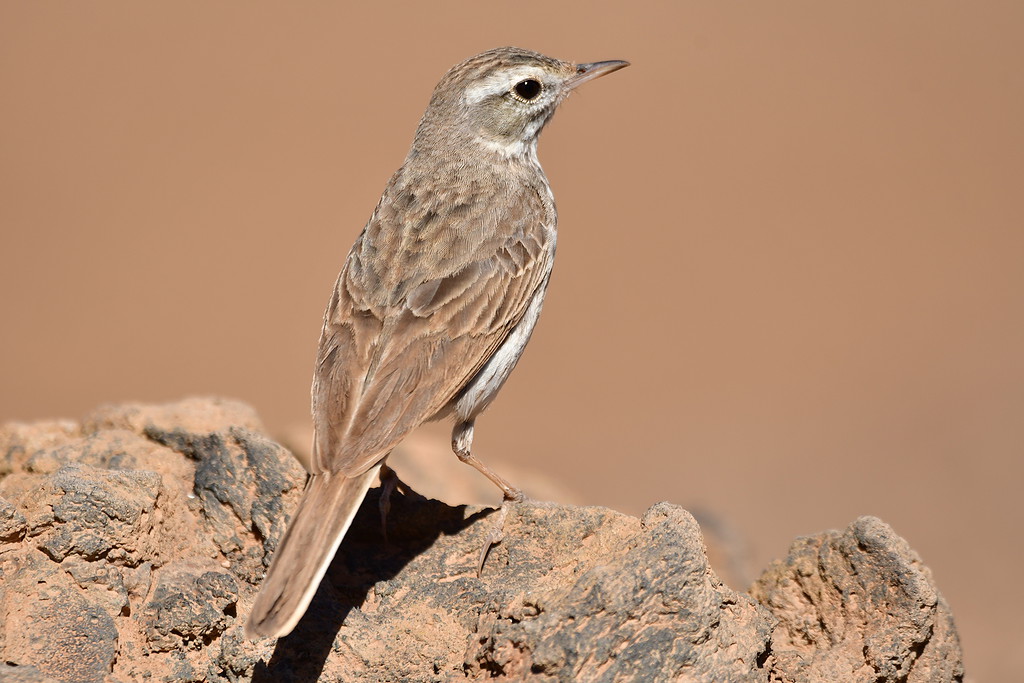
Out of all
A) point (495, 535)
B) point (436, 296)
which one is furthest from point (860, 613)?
point (436, 296)

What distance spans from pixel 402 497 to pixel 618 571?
1.45 m

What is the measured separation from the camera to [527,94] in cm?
680

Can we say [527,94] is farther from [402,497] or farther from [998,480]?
[998,480]

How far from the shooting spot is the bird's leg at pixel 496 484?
479cm

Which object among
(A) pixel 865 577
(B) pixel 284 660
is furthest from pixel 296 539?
(A) pixel 865 577

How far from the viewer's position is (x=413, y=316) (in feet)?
17.5

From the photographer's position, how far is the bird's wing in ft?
15.9

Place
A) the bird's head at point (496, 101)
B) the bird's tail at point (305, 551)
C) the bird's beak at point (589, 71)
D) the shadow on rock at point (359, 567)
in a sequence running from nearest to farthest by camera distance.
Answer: the bird's tail at point (305, 551)
the shadow on rock at point (359, 567)
the bird's head at point (496, 101)
the bird's beak at point (589, 71)

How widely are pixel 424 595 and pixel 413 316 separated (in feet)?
4.45

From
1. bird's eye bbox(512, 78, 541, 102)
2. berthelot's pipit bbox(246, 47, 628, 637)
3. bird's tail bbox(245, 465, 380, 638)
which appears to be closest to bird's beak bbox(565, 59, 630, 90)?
berthelot's pipit bbox(246, 47, 628, 637)

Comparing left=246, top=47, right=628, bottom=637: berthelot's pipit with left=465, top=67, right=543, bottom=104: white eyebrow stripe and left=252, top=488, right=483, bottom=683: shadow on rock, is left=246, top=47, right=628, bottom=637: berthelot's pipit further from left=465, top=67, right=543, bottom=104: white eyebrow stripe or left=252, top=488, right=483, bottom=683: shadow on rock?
left=252, top=488, right=483, bottom=683: shadow on rock

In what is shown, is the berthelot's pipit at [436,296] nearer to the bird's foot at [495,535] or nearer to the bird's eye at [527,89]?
the bird's eye at [527,89]

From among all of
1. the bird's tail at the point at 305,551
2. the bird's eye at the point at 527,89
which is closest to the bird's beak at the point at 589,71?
the bird's eye at the point at 527,89

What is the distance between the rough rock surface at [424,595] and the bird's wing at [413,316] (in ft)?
1.55
